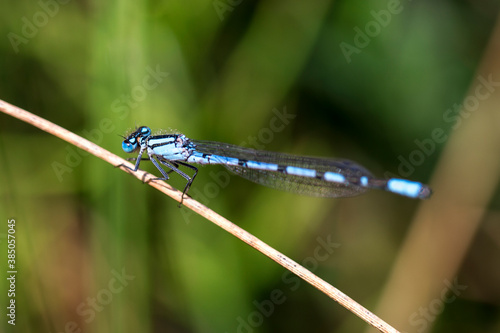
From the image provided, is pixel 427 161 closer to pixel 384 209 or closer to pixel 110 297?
pixel 384 209

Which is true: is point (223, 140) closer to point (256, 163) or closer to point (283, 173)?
point (256, 163)

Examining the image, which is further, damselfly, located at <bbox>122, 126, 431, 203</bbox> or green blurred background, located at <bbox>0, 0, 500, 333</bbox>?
damselfly, located at <bbox>122, 126, 431, 203</bbox>

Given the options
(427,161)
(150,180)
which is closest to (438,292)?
(427,161)

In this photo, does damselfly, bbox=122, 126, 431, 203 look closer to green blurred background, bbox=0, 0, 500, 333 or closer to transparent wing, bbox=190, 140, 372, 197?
transparent wing, bbox=190, 140, 372, 197

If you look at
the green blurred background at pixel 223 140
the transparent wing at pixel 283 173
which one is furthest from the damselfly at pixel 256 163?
the green blurred background at pixel 223 140

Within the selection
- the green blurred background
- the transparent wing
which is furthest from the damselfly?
the green blurred background

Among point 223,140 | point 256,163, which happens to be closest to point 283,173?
point 256,163
